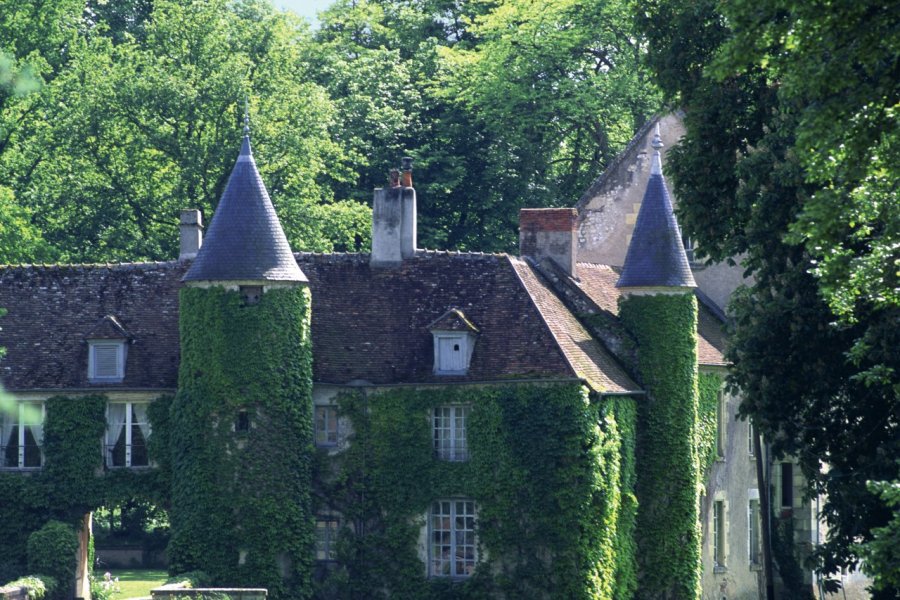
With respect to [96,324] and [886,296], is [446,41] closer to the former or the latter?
[96,324]

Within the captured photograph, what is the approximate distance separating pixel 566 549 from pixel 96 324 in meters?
11.1

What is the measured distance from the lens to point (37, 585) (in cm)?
3912

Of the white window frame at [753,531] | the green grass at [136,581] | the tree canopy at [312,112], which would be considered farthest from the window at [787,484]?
the green grass at [136,581]

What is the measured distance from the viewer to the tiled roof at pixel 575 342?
135 ft

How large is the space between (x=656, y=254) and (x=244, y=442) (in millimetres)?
9803

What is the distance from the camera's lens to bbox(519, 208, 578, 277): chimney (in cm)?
4556

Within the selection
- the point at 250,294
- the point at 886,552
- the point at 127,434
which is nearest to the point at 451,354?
the point at 250,294

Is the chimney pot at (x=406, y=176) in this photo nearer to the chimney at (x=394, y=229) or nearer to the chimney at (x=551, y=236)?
the chimney at (x=394, y=229)

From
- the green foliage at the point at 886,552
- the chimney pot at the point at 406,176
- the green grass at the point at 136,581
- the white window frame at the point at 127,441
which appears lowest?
A: the green grass at the point at 136,581

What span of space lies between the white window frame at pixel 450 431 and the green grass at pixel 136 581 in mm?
7793

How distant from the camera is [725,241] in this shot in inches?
1309

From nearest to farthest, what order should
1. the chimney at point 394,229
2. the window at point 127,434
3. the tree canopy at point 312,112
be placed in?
the window at point 127,434, the chimney at point 394,229, the tree canopy at point 312,112

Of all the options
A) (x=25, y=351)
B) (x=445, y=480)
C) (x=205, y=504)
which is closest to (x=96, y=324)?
(x=25, y=351)

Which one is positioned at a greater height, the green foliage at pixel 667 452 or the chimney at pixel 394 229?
the chimney at pixel 394 229
